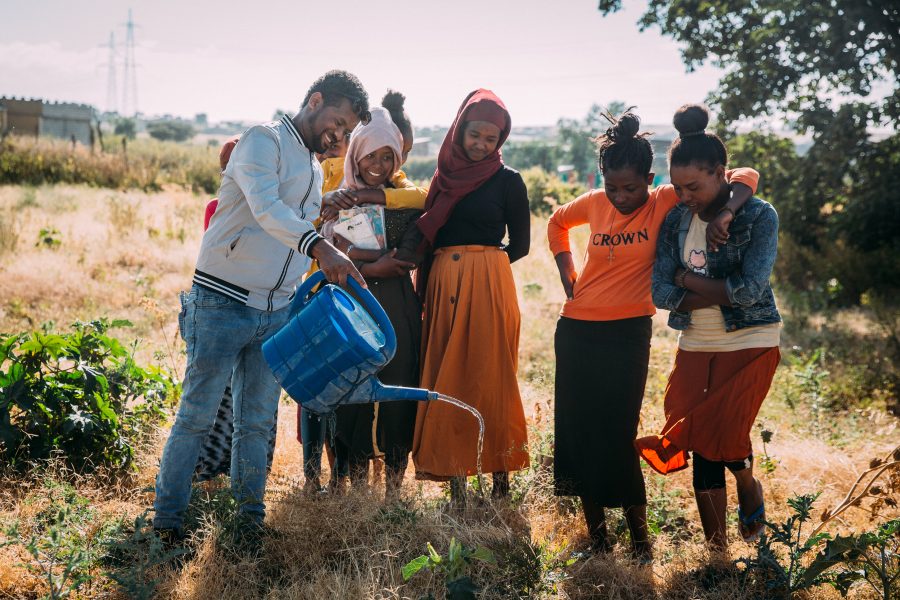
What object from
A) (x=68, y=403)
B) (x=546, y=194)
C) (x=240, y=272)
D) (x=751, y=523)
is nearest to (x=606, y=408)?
(x=751, y=523)

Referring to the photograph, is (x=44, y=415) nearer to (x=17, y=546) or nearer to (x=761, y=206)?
(x=17, y=546)

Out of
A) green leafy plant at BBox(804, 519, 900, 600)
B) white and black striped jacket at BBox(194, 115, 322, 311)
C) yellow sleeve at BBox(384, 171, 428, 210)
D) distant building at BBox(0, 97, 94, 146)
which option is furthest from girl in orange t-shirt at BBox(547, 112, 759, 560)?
distant building at BBox(0, 97, 94, 146)

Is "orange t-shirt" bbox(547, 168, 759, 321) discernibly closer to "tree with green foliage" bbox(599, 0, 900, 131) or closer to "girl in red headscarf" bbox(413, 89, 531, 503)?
"girl in red headscarf" bbox(413, 89, 531, 503)

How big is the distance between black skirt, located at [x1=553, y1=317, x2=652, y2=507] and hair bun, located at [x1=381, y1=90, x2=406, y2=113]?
1387 mm

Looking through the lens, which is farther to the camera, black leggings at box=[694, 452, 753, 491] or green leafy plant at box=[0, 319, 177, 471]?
green leafy plant at box=[0, 319, 177, 471]

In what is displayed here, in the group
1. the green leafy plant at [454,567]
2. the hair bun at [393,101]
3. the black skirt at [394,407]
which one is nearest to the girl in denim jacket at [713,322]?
the green leafy plant at [454,567]

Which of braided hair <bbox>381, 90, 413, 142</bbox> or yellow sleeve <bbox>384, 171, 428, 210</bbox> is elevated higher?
braided hair <bbox>381, 90, 413, 142</bbox>

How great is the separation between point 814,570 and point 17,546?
8.29 ft

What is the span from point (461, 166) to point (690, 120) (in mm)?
903

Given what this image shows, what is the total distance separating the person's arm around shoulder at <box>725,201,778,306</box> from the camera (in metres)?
2.32

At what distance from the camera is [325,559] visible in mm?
2361

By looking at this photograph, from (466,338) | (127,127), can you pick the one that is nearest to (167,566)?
(466,338)

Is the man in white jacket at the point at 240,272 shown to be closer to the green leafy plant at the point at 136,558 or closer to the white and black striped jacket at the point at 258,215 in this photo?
the white and black striped jacket at the point at 258,215

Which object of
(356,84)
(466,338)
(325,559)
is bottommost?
(325,559)
